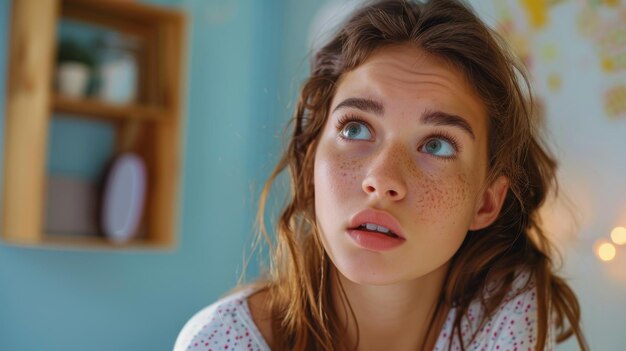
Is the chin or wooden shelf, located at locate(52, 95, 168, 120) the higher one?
wooden shelf, located at locate(52, 95, 168, 120)

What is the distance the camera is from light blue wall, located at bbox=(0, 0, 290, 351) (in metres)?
2.17

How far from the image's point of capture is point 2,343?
Result: 6.94 ft

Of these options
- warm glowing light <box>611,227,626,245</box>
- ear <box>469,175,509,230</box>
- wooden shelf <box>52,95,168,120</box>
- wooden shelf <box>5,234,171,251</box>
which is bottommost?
wooden shelf <box>5,234,171,251</box>

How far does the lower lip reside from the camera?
90 cm

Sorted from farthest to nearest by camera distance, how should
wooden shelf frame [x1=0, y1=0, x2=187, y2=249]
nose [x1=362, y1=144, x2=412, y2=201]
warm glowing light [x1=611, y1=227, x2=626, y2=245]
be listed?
wooden shelf frame [x1=0, y1=0, x2=187, y2=249]
warm glowing light [x1=611, y1=227, x2=626, y2=245]
nose [x1=362, y1=144, x2=412, y2=201]

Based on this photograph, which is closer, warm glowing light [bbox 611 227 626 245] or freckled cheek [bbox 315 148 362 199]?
freckled cheek [bbox 315 148 362 199]

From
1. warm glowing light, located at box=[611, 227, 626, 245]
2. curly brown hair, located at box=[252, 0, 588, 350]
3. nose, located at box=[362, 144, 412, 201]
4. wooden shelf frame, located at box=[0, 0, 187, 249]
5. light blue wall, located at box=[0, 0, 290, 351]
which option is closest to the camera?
nose, located at box=[362, 144, 412, 201]

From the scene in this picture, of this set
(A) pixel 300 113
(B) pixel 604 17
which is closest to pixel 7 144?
(A) pixel 300 113

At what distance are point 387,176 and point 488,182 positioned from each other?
0.68 feet

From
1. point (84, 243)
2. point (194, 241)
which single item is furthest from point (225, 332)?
point (194, 241)

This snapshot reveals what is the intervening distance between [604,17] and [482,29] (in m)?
0.47

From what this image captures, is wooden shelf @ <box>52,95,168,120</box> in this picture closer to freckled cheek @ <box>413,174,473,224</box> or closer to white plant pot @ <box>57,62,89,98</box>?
white plant pot @ <box>57,62,89,98</box>

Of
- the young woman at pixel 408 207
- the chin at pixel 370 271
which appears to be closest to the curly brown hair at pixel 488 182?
the young woman at pixel 408 207

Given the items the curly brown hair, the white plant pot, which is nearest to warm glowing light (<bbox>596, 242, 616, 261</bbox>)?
the curly brown hair
